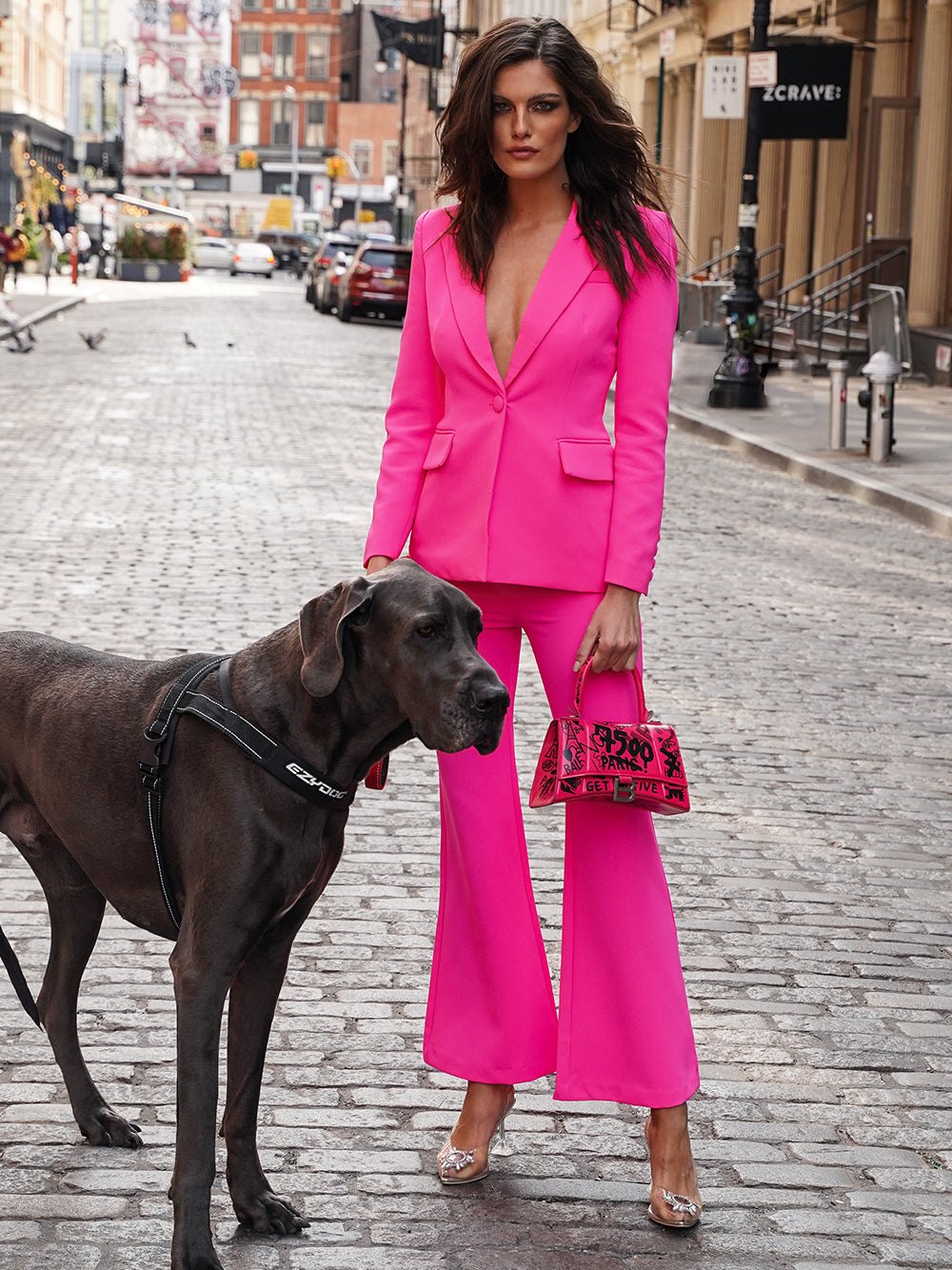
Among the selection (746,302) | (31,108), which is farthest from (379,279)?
(31,108)

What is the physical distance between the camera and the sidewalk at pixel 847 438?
14.7 meters

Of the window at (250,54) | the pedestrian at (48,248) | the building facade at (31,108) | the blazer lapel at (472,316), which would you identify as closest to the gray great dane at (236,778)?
the blazer lapel at (472,316)

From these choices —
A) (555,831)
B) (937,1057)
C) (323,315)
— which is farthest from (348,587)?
(323,315)

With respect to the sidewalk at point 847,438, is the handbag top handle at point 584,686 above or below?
above

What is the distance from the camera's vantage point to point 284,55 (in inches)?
5659

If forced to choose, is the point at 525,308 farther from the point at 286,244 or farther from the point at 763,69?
the point at 286,244

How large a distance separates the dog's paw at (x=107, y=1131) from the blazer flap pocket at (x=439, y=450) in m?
1.46

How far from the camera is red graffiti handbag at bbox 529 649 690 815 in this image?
3.46m

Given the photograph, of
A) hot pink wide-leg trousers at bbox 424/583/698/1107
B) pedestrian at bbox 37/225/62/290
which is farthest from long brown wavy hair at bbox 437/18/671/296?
pedestrian at bbox 37/225/62/290

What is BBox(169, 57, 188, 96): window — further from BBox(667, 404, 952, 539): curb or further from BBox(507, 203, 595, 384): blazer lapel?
BBox(507, 203, 595, 384): blazer lapel

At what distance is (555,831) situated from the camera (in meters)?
6.30

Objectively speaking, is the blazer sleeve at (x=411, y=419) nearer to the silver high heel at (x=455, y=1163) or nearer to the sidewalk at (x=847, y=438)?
the silver high heel at (x=455, y=1163)

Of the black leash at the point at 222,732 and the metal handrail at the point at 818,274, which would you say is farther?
the metal handrail at the point at 818,274

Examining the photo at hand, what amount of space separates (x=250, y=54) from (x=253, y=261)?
69.6 m
